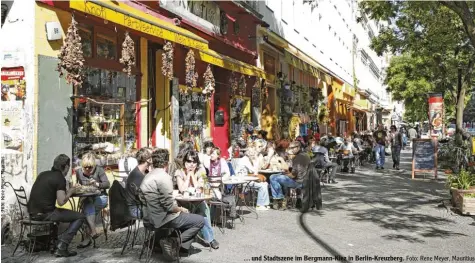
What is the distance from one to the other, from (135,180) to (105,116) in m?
2.98

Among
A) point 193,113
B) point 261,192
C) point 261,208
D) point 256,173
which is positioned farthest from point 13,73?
point 193,113

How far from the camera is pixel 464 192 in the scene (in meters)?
9.26

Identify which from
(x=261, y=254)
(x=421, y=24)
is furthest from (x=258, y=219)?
(x=421, y=24)

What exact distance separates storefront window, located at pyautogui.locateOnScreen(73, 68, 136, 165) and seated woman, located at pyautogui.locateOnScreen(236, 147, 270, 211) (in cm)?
241

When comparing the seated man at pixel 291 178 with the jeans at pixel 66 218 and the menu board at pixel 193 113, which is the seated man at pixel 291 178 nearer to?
the menu board at pixel 193 113

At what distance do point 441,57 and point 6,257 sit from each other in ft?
64.6

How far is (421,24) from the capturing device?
19688mm

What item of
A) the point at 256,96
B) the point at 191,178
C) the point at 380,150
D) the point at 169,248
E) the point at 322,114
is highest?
the point at 256,96

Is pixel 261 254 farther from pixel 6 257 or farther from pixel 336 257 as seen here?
pixel 6 257

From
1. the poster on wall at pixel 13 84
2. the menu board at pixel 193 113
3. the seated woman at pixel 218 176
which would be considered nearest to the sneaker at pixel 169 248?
the seated woman at pixel 218 176

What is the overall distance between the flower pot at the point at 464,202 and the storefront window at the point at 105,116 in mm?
6605

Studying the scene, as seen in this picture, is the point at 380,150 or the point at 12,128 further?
the point at 380,150

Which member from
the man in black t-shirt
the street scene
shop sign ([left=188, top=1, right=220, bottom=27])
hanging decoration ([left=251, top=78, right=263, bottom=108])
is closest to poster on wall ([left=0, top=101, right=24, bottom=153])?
Answer: the street scene

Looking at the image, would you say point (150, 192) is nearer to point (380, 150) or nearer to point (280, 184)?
point (280, 184)
